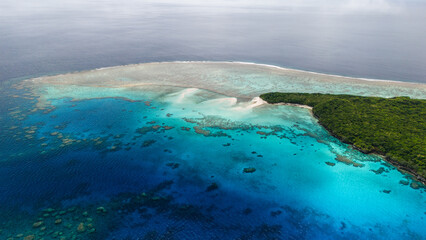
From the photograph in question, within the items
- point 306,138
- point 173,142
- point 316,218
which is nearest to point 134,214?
point 173,142

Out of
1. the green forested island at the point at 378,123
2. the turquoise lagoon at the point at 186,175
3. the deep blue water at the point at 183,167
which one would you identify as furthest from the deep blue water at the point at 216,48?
the turquoise lagoon at the point at 186,175

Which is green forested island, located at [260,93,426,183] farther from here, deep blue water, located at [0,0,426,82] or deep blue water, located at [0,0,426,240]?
deep blue water, located at [0,0,426,82]

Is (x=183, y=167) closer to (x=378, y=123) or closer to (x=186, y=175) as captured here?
(x=186, y=175)

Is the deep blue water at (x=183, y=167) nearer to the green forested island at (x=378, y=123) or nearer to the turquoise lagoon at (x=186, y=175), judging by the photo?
the turquoise lagoon at (x=186, y=175)

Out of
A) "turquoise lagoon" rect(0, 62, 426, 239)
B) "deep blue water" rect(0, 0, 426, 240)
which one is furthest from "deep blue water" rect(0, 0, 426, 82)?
"turquoise lagoon" rect(0, 62, 426, 239)

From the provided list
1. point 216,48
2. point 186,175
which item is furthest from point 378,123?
point 216,48

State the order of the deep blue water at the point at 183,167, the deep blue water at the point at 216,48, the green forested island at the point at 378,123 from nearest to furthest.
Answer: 1. the deep blue water at the point at 183,167
2. the green forested island at the point at 378,123
3. the deep blue water at the point at 216,48

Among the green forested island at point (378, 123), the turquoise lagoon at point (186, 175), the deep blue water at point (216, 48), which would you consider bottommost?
the turquoise lagoon at point (186, 175)
